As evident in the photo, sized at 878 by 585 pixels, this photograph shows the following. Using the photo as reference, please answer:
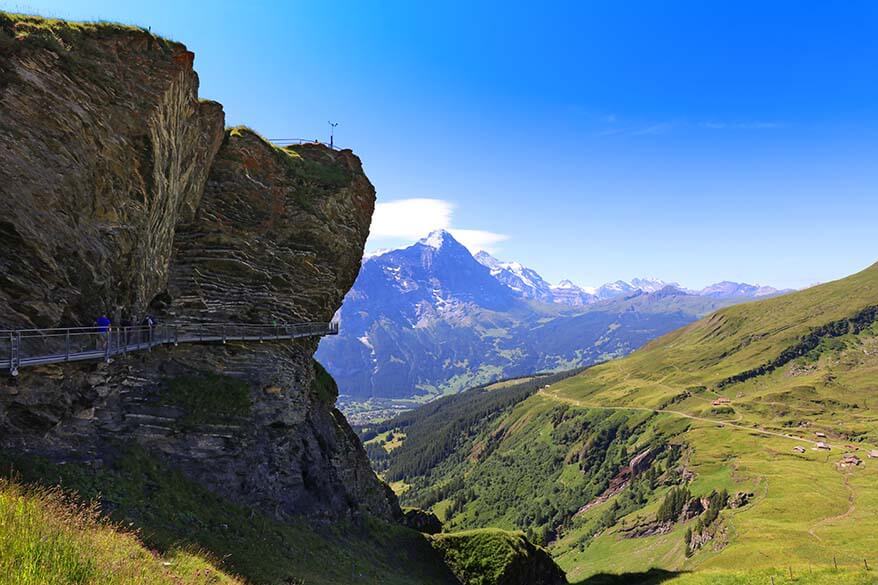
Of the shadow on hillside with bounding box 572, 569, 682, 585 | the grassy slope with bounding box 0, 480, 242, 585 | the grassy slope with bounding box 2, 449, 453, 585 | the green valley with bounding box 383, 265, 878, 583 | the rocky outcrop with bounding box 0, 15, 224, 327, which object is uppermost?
the rocky outcrop with bounding box 0, 15, 224, 327

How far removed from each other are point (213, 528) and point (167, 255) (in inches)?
757

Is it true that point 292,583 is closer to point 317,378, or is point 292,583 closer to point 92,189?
point 92,189

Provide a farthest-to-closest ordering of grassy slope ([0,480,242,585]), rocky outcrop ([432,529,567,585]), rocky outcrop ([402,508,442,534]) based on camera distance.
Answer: rocky outcrop ([402,508,442,534]) < rocky outcrop ([432,529,567,585]) < grassy slope ([0,480,242,585])

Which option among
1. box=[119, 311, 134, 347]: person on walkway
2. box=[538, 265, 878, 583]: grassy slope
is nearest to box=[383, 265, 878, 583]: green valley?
box=[538, 265, 878, 583]: grassy slope

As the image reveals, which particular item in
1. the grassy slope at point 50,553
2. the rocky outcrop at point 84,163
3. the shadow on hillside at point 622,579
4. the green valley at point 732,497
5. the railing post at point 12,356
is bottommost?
the green valley at point 732,497

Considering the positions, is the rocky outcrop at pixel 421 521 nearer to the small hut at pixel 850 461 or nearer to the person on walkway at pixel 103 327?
the person on walkway at pixel 103 327

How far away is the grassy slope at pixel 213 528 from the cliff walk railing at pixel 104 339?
4478 mm

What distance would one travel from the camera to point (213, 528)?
25.2 meters

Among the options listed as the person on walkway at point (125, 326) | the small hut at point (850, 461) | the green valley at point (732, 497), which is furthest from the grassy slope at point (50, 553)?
the small hut at point (850, 461)

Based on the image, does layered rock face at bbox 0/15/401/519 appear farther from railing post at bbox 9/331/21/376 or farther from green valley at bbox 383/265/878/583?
green valley at bbox 383/265/878/583

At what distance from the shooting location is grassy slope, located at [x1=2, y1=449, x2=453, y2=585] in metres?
20.0

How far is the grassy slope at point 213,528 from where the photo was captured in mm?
20031

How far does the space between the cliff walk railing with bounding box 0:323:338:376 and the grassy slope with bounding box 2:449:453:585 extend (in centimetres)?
448

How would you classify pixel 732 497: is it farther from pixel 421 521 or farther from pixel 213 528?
pixel 213 528
